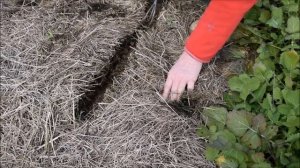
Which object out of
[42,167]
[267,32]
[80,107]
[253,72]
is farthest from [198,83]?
[42,167]

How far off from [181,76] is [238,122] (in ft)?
1.01

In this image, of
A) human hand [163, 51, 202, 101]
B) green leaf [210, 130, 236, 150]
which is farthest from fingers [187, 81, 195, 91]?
green leaf [210, 130, 236, 150]

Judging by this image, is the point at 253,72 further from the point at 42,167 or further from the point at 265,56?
the point at 42,167

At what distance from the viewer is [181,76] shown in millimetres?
1851

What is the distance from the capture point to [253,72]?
6.06ft

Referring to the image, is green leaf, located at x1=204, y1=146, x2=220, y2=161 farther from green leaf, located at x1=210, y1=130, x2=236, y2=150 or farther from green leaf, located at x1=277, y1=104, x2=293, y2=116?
green leaf, located at x1=277, y1=104, x2=293, y2=116

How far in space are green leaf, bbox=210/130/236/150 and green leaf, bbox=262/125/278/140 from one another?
0.12m

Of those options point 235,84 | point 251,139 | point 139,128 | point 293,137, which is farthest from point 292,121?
point 139,128

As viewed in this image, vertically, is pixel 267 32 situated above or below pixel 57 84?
above

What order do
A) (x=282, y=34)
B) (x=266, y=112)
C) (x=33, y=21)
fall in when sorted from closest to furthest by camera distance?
(x=266, y=112) < (x=282, y=34) < (x=33, y=21)

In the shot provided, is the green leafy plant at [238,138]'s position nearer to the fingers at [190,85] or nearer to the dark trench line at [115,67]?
the fingers at [190,85]

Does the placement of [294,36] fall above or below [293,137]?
above

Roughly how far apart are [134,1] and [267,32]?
2.21ft

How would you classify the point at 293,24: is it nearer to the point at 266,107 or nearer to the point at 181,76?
the point at 266,107
